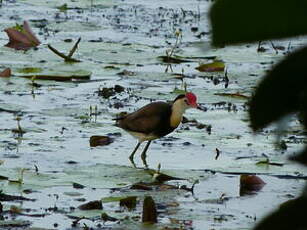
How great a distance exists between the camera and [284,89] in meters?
0.65

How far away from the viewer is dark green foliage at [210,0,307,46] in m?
0.63

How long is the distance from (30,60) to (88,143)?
2667 millimetres

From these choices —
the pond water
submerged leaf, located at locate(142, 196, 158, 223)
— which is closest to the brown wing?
the pond water

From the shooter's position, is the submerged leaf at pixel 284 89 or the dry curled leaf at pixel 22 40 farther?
the dry curled leaf at pixel 22 40

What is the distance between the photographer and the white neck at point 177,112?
636 centimetres

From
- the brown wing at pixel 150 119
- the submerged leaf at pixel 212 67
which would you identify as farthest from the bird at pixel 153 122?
the submerged leaf at pixel 212 67

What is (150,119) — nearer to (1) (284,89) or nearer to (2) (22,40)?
(2) (22,40)

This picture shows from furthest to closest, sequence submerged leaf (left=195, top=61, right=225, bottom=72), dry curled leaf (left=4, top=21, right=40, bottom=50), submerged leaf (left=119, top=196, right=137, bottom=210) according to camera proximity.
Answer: dry curled leaf (left=4, top=21, right=40, bottom=50)
submerged leaf (left=195, top=61, right=225, bottom=72)
submerged leaf (left=119, top=196, right=137, bottom=210)

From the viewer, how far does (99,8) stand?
12625 millimetres

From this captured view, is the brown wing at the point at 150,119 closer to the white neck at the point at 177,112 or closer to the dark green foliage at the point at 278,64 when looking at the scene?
the white neck at the point at 177,112

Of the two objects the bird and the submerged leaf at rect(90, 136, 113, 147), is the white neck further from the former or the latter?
the submerged leaf at rect(90, 136, 113, 147)

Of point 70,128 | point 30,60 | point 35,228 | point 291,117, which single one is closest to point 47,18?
point 30,60

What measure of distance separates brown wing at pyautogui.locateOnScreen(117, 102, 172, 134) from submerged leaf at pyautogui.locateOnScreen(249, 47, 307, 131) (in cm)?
566

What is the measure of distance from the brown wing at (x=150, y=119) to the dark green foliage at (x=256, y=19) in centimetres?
568
